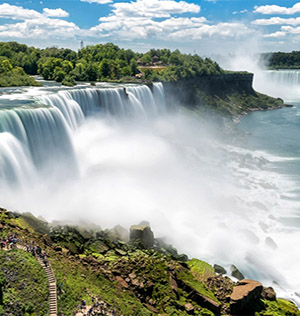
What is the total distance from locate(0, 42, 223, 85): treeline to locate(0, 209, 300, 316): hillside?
138ft

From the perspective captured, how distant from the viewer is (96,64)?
3140 inches

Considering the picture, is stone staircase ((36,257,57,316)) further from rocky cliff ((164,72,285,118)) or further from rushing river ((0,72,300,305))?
rocky cliff ((164,72,285,118))

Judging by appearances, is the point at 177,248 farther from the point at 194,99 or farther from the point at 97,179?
the point at 194,99

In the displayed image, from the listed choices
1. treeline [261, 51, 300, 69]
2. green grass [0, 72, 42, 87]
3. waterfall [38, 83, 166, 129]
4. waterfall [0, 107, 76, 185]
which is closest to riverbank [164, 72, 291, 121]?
waterfall [38, 83, 166, 129]

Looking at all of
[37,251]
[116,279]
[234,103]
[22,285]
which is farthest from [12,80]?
[234,103]

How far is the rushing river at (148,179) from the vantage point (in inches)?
1145

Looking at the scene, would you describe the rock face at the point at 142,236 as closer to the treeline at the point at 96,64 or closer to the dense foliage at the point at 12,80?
the dense foliage at the point at 12,80

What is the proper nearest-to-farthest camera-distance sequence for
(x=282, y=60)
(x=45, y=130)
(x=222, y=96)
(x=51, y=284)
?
1. (x=51, y=284)
2. (x=45, y=130)
3. (x=222, y=96)
4. (x=282, y=60)

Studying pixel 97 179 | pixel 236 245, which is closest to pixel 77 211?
pixel 97 179

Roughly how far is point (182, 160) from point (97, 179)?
14.8 metres

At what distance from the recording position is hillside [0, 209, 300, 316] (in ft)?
55.2

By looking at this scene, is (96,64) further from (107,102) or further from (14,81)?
(107,102)

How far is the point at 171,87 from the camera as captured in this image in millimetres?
75375

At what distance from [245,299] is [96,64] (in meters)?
66.9
